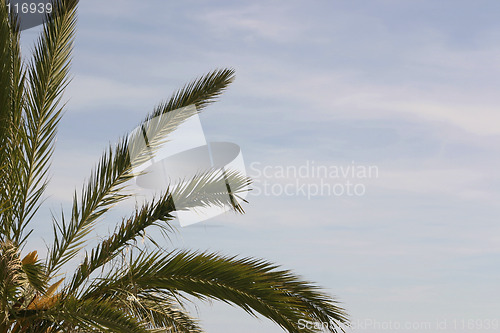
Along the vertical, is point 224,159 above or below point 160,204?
above

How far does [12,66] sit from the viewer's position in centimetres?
833

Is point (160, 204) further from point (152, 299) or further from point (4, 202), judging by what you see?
point (4, 202)

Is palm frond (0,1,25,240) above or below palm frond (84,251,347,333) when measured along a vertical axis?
above

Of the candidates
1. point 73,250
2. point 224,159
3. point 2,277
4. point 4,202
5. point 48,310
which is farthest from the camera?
point 224,159

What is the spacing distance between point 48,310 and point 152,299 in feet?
6.01

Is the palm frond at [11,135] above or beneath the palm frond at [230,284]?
above

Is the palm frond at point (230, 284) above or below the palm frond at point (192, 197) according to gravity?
below

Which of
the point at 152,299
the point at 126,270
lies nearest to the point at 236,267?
the point at 126,270

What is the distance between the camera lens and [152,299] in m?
9.23

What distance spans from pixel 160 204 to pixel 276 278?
→ 6.72ft

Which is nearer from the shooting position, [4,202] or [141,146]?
[4,202]

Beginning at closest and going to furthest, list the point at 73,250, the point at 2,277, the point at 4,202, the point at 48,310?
1. the point at 2,277
2. the point at 48,310
3. the point at 4,202
4. the point at 73,250

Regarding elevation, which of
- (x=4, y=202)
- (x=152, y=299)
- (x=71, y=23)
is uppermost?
(x=71, y=23)

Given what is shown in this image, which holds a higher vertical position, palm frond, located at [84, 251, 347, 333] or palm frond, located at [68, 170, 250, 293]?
palm frond, located at [68, 170, 250, 293]
